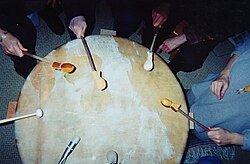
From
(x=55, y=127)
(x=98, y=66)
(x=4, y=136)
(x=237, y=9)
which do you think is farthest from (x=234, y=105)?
(x=4, y=136)

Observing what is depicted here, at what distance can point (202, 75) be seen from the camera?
3.20 meters

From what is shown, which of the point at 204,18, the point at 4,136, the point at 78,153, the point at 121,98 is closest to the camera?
the point at 78,153

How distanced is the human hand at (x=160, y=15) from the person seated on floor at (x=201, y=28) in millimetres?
182

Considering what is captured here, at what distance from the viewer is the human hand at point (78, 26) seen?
7.08 ft

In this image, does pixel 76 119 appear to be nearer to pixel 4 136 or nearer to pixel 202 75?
pixel 4 136

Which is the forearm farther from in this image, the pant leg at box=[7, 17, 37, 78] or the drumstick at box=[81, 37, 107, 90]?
the pant leg at box=[7, 17, 37, 78]

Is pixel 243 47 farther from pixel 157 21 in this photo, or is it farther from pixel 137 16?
pixel 137 16

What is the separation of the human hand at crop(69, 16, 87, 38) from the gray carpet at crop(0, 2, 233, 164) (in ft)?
2.80

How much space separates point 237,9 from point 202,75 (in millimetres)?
975

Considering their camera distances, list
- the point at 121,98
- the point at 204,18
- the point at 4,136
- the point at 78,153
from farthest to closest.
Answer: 1. the point at 204,18
2. the point at 4,136
3. the point at 121,98
4. the point at 78,153

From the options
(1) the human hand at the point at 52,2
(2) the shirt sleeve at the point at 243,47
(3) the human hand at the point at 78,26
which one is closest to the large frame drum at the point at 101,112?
(3) the human hand at the point at 78,26

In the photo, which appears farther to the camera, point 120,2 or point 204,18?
point 204,18

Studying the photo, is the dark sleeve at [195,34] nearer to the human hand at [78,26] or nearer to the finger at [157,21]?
the finger at [157,21]

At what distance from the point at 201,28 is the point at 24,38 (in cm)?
172
